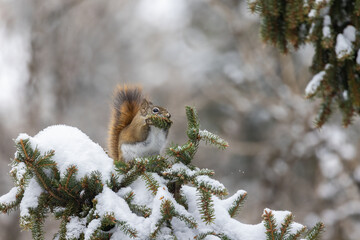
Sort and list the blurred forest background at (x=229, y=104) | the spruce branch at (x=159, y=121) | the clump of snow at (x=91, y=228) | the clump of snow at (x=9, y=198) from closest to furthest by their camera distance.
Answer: the clump of snow at (x=91, y=228) < the clump of snow at (x=9, y=198) < the spruce branch at (x=159, y=121) < the blurred forest background at (x=229, y=104)

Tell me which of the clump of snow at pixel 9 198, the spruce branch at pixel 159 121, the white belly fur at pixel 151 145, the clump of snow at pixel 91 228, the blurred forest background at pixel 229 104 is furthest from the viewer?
the blurred forest background at pixel 229 104

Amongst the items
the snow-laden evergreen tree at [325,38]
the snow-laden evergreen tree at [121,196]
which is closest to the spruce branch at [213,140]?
the snow-laden evergreen tree at [121,196]

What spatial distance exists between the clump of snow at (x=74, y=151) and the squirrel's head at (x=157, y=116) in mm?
375

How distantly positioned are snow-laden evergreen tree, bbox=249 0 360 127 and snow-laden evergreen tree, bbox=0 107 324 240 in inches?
36.1

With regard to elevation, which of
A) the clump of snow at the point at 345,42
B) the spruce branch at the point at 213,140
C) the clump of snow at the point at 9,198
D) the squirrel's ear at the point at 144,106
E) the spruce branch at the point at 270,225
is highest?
the clump of snow at the point at 345,42

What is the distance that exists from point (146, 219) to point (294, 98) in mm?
5654

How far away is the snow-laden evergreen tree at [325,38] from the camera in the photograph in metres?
1.84

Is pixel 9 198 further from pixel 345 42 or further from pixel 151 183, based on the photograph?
pixel 345 42

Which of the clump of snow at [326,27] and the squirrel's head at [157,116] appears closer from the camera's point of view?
the squirrel's head at [157,116]

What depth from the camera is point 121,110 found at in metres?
2.02

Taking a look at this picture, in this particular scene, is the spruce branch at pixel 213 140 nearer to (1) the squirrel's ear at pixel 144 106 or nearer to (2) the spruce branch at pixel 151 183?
(2) the spruce branch at pixel 151 183

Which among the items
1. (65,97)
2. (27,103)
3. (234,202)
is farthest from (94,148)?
(65,97)

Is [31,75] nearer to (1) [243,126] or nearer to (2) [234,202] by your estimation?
(1) [243,126]

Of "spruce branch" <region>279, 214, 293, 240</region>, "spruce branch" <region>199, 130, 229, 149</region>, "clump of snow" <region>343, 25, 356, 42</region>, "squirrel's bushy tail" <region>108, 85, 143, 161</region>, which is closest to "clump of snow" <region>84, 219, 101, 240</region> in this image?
"spruce branch" <region>199, 130, 229, 149</region>
